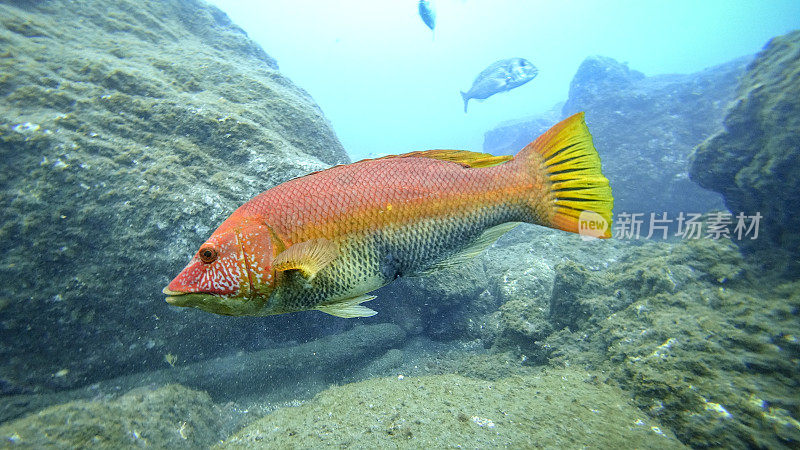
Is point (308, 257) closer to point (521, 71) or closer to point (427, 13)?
point (427, 13)

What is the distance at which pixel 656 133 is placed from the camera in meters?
11.7

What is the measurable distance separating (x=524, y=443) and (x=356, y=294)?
5.45 feet

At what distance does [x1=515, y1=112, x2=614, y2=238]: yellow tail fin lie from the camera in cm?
161

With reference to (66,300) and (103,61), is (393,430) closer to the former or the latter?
(66,300)

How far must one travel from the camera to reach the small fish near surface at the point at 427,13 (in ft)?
29.8

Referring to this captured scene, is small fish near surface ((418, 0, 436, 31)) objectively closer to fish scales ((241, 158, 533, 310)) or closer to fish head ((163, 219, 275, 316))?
fish scales ((241, 158, 533, 310))

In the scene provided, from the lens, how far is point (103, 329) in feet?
10.5

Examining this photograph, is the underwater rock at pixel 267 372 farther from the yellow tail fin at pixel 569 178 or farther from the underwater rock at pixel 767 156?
the underwater rock at pixel 767 156

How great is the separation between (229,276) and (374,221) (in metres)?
0.73

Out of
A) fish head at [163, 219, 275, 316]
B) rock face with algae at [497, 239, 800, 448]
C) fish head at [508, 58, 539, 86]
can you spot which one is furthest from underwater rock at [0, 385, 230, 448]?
fish head at [508, 58, 539, 86]

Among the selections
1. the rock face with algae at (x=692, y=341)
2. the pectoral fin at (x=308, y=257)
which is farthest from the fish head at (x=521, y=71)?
the pectoral fin at (x=308, y=257)

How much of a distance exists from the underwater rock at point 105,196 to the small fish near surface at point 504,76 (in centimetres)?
842

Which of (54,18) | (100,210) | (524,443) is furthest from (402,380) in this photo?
(54,18)

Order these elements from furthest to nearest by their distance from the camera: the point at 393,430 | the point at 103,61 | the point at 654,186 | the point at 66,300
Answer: the point at 654,186, the point at 103,61, the point at 66,300, the point at 393,430
